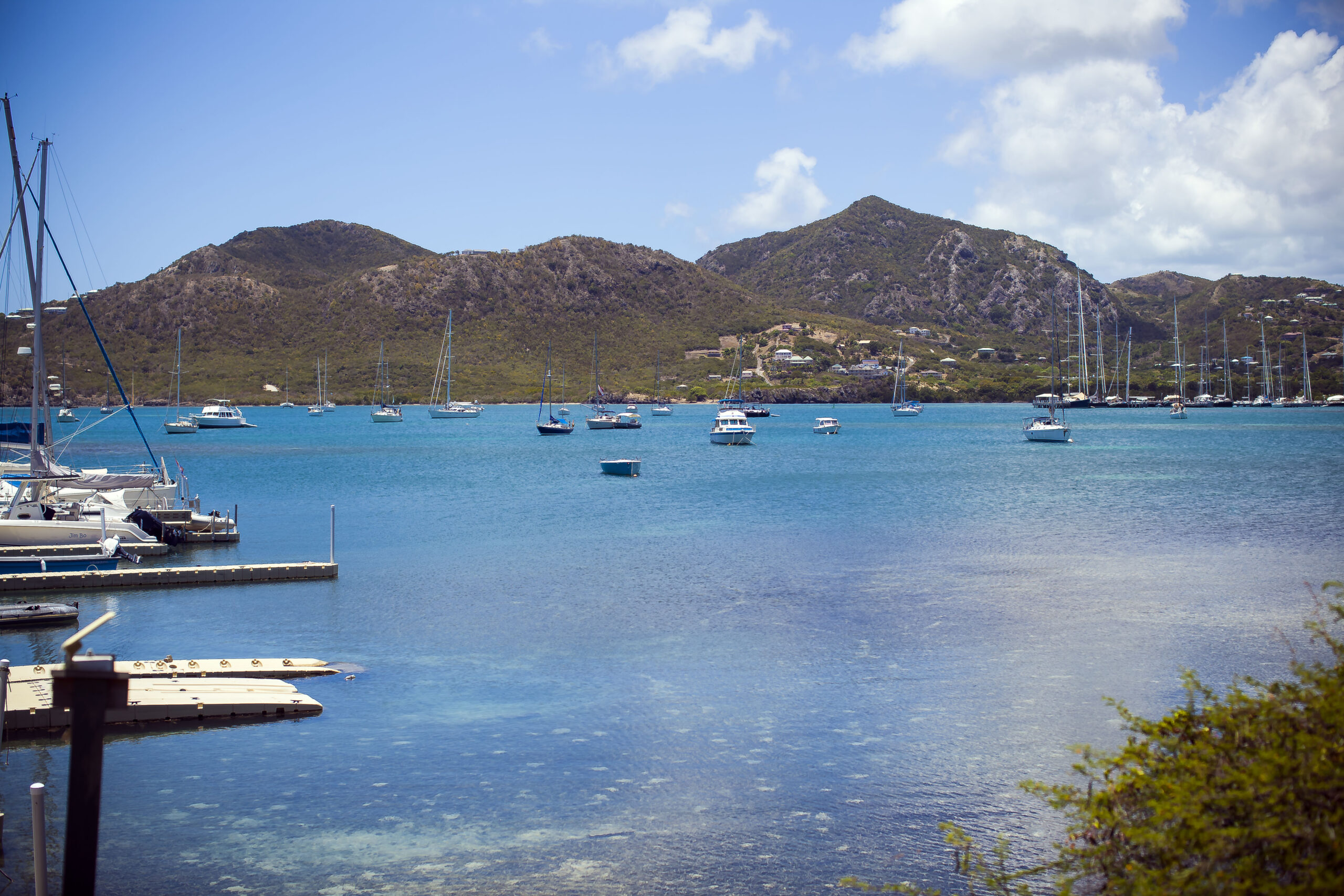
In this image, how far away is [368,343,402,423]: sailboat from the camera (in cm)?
12631

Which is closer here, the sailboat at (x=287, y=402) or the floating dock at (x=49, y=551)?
the floating dock at (x=49, y=551)

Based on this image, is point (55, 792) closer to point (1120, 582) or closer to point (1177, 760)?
point (1177, 760)

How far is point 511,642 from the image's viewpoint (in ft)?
62.7

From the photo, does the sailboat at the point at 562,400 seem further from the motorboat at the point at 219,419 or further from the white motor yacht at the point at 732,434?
the white motor yacht at the point at 732,434

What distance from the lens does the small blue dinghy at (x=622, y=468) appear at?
5762 centimetres

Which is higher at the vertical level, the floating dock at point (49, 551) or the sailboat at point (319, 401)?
the sailboat at point (319, 401)

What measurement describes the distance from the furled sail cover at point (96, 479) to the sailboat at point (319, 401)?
377 ft

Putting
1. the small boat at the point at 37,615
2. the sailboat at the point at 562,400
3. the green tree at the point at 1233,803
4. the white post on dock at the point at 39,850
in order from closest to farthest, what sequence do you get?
the green tree at the point at 1233,803 < the white post on dock at the point at 39,850 < the small boat at the point at 37,615 < the sailboat at the point at 562,400

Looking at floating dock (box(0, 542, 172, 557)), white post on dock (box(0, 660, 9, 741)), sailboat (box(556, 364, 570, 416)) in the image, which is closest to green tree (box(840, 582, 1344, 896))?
white post on dock (box(0, 660, 9, 741))

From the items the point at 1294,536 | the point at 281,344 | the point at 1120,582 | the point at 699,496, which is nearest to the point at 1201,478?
the point at 1294,536

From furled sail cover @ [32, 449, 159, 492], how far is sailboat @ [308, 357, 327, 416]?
4523 inches

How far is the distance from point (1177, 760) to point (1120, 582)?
20999 mm

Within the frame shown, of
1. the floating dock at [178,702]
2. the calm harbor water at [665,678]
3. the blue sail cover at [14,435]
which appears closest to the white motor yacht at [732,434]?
the calm harbor water at [665,678]

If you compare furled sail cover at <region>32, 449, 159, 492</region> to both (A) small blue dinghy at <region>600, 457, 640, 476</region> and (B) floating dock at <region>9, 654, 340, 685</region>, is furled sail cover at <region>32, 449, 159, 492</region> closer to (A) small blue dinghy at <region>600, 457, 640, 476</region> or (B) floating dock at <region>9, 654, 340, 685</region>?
(B) floating dock at <region>9, 654, 340, 685</region>
